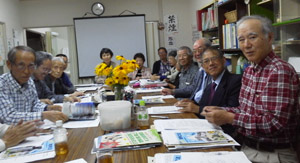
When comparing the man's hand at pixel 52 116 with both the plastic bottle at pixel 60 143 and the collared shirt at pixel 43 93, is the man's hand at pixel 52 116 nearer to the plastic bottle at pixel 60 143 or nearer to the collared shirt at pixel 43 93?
the plastic bottle at pixel 60 143

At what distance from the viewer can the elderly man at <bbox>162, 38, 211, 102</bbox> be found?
98.2 inches

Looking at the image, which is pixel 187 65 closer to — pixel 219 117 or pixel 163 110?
pixel 163 110

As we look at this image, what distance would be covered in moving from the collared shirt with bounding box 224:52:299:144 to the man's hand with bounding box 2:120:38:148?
1.05 meters

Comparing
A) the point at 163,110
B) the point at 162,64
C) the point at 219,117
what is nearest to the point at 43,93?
the point at 163,110

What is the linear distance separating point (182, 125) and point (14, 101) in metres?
1.15

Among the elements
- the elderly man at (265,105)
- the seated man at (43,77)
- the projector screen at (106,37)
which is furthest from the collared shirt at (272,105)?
the projector screen at (106,37)

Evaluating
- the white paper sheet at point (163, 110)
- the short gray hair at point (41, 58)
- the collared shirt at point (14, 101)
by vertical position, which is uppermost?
the short gray hair at point (41, 58)

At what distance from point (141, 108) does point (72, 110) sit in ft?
1.63

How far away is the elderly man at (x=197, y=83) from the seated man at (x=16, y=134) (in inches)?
56.6

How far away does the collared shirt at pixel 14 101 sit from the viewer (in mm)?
1558

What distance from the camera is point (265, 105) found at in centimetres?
130

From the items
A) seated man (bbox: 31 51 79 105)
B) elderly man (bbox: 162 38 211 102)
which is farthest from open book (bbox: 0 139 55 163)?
elderly man (bbox: 162 38 211 102)

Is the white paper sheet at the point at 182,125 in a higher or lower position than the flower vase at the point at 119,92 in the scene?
lower

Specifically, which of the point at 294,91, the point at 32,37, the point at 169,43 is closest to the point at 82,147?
the point at 294,91
